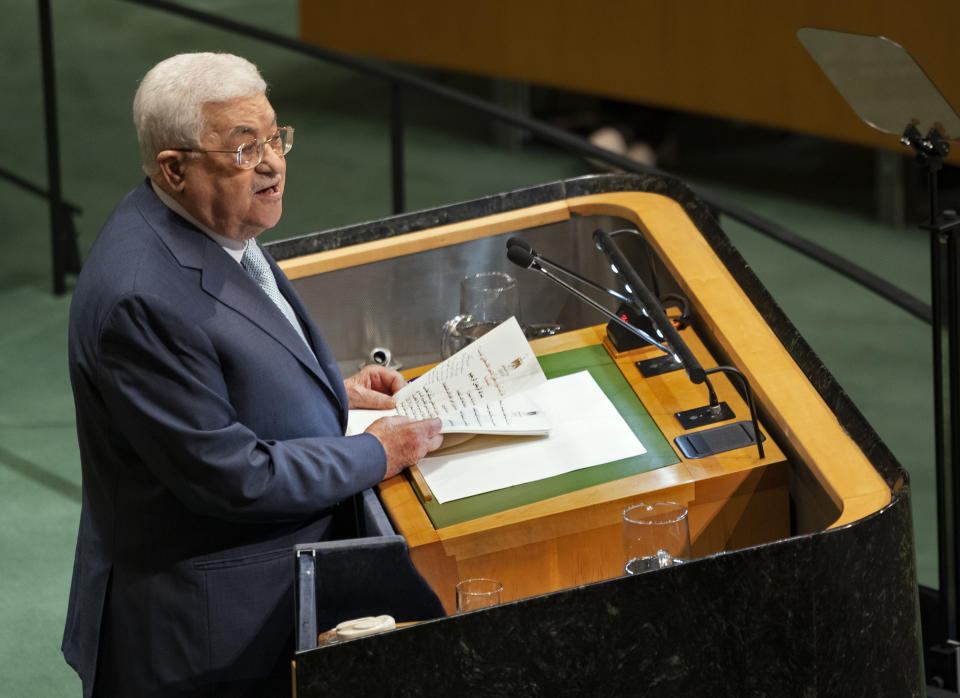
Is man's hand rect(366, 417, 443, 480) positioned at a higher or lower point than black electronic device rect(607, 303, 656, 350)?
lower

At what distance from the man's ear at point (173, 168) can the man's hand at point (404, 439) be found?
0.48 metres

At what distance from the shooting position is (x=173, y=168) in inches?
78.4

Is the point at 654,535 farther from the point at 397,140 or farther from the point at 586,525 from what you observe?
the point at 397,140

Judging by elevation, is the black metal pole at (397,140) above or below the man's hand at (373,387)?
above

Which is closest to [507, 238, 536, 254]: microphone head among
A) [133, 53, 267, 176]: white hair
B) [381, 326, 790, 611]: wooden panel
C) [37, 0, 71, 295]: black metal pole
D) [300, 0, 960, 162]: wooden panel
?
[381, 326, 790, 611]: wooden panel

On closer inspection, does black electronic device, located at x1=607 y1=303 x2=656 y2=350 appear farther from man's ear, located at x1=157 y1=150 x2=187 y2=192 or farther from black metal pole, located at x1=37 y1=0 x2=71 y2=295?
black metal pole, located at x1=37 y1=0 x2=71 y2=295

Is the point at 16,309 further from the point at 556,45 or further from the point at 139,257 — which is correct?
the point at 139,257

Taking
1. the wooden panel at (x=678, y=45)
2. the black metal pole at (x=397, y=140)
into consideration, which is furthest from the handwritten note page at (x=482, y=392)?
the wooden panel at (x=678, y=45)

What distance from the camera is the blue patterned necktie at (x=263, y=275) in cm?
222

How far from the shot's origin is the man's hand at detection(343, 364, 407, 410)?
96.8 inches

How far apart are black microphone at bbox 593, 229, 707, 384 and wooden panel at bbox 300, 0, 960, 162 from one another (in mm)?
3404

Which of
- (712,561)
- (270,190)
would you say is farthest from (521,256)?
(712,561)

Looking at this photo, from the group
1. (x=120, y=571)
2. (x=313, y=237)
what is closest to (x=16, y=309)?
(x=313, y=237)

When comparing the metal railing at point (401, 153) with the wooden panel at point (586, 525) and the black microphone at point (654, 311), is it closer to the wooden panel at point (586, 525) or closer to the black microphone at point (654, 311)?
the black microphone at point (654, 311)
